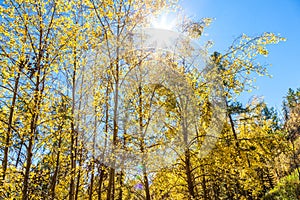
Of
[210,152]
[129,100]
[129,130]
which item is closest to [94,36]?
[129,100]

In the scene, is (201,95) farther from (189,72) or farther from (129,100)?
(129,100)

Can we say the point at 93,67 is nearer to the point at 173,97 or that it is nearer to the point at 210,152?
the point at 173,97

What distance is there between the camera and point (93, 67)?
5.79 meters

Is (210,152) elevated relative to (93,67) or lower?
lower

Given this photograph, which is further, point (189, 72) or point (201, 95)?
point (189, 72)

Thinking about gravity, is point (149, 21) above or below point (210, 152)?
above

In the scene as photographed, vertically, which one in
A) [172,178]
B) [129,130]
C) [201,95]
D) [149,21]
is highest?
[149,21]

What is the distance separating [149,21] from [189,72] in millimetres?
1847

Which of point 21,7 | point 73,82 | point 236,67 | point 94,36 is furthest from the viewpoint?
point 73,82

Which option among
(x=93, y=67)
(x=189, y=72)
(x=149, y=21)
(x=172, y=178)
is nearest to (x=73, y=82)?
(x=93, y=67)

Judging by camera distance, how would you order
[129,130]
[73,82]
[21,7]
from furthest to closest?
[129,130], [73,82], [21,7]

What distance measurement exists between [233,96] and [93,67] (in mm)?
3292

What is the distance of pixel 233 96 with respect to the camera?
18.6 ft

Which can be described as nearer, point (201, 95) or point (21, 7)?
point (21, 7)
